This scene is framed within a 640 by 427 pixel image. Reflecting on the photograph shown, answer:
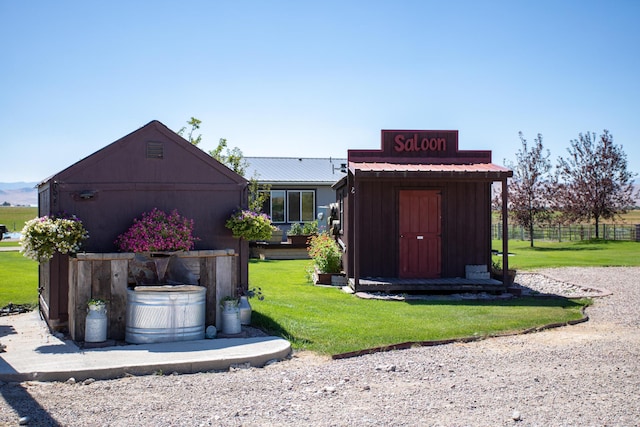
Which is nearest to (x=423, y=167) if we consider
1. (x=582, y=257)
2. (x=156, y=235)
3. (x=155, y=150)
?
(x=155, y=150)

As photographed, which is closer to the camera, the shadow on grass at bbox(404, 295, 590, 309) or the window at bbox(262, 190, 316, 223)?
the shadow on grass at bbox(404, 295, 590, 309)

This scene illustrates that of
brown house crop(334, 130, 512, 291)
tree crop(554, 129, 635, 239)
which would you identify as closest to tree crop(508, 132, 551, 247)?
tree crop(554, 129, 635, 239)

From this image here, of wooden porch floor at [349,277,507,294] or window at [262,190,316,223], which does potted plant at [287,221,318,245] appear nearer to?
window at [262,190,316,223]

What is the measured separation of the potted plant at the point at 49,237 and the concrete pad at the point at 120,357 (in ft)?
3.53

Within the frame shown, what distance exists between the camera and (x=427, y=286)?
13156 millimetres

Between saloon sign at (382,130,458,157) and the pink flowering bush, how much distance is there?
682 cm

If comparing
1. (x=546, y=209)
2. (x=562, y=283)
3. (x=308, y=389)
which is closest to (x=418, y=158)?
(x=562, y=283)

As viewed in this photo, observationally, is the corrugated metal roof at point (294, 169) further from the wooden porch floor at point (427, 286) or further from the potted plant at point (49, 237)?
the potted plant at point (49, 237)

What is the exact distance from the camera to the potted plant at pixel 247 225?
904 cm

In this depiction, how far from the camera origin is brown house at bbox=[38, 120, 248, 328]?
860 cm

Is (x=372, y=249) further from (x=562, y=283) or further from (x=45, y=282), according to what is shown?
(x=45, y=282)

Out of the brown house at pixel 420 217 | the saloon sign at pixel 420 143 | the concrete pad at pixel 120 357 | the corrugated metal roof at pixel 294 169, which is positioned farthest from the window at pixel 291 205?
the concrete pad at pixel 120 357

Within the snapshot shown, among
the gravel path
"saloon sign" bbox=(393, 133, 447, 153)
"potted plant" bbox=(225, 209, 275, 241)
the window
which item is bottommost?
the gravel path

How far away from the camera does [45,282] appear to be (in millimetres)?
9508
